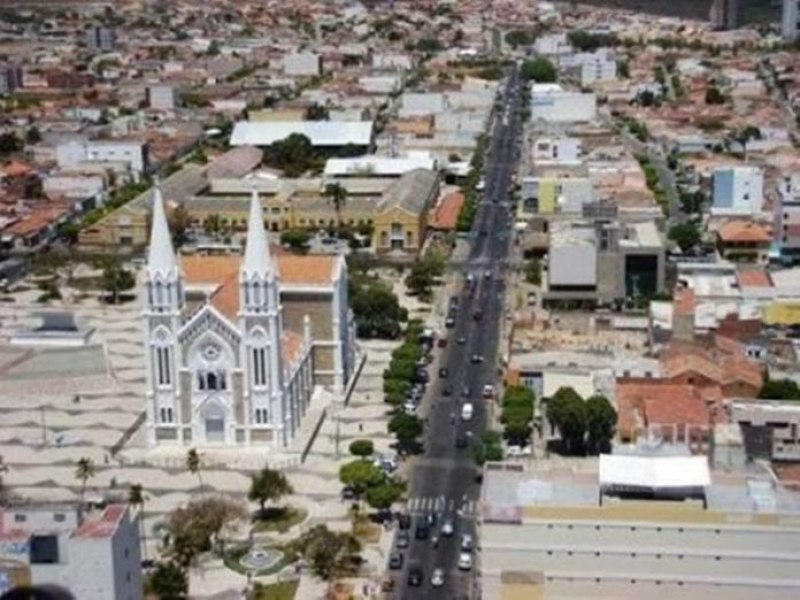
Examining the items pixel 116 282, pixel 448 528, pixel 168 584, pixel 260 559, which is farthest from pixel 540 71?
pixel 168 584

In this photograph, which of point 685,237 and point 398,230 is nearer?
point 685,237

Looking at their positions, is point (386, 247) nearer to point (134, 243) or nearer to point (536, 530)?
point (134, 243)

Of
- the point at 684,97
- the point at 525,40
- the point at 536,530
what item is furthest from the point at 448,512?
the point at 525,40

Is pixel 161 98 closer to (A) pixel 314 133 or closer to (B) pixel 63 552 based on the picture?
(A) pixel 314 133

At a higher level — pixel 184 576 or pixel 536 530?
pixel 536 530

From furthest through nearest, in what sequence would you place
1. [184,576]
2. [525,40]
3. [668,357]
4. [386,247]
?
[525,40]
[386,247]
[668,357]
[184,576]

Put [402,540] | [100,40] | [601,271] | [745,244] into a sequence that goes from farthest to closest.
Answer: [100,40]
[745,244]
[601,271]
[402,540]

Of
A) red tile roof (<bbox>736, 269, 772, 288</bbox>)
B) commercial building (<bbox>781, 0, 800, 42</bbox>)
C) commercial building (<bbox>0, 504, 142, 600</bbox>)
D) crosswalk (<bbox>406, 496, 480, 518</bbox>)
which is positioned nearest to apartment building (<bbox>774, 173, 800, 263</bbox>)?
red tile roof (<bbox>736, 269, 772, 288</bbox>)
